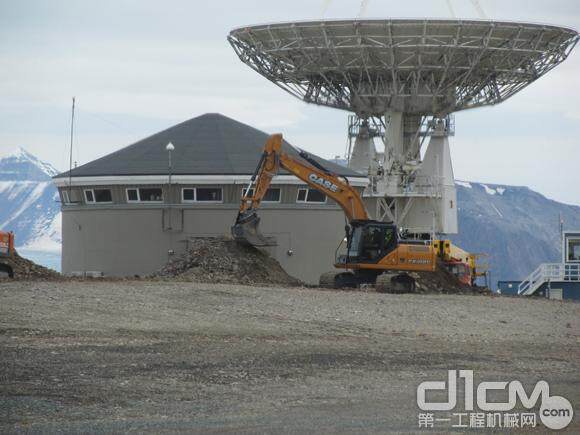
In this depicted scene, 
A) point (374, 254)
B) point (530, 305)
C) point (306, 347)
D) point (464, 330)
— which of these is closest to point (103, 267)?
point (374, 254)

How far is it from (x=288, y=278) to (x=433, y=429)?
29.4 m

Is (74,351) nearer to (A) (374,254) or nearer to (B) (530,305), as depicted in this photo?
(B) (530,305)

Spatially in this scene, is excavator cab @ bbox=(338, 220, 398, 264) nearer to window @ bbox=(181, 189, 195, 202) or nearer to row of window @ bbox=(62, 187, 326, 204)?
row of window @ bbox=(62, 187, 326, 204)

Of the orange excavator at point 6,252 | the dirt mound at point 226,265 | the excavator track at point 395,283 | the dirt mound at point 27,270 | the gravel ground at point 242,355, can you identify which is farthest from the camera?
the excavator track at point 395,283

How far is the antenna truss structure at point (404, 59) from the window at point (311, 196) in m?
14.7

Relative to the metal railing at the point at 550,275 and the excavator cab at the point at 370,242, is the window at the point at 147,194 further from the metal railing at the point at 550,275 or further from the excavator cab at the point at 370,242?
the metal railing at the point at 550,275

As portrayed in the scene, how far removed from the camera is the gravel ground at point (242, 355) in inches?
689

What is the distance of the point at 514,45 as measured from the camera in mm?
68188

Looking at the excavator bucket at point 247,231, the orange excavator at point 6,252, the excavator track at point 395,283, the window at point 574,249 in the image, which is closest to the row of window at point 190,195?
the excavator bucket at point 247,231

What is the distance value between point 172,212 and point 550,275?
2619 cm

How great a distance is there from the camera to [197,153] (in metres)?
54.6

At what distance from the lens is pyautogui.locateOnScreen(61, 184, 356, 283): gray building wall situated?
5141 cm

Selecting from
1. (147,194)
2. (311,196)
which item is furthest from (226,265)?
(311,196)

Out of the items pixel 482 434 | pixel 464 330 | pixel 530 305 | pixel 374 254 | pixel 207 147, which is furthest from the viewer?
pixel 207 147
